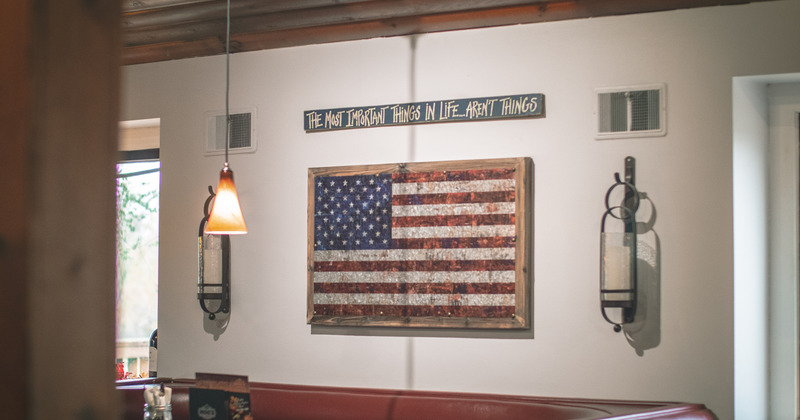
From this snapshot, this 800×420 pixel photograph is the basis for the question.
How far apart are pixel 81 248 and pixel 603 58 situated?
2908mm

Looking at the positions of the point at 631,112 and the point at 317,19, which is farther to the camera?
the point at 317,19

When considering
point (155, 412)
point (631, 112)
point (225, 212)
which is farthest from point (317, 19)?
point (155, 412)

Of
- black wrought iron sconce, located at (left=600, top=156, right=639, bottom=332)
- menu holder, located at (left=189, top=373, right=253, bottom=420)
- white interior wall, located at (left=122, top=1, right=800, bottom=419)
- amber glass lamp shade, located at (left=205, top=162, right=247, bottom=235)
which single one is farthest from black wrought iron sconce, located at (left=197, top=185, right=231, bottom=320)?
black wrought iron sconce, located at (left=600, top=156, right=639, bottom=332)

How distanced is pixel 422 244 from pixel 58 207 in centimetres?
269

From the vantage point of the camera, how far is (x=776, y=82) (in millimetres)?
3141

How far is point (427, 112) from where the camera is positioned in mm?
3518

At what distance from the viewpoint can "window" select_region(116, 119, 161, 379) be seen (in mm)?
4785

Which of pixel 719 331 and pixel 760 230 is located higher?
pixel 760 230

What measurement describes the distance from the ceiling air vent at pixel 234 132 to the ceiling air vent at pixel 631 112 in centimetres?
195

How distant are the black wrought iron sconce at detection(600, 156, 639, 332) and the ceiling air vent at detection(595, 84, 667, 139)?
155 mm

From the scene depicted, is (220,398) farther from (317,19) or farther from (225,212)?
(317,19)

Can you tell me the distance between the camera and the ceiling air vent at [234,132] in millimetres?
3859

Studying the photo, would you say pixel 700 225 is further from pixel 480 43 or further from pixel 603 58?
pixel 480 43

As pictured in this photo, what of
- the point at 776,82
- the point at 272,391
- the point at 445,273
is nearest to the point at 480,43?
the point at 445,273
